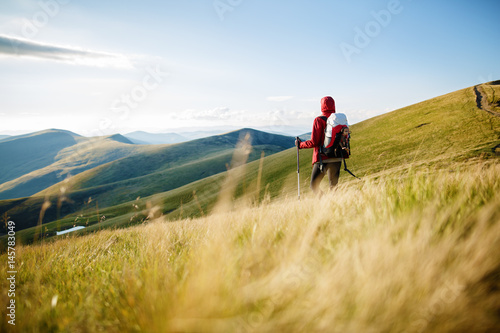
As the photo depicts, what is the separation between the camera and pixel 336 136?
310 inches

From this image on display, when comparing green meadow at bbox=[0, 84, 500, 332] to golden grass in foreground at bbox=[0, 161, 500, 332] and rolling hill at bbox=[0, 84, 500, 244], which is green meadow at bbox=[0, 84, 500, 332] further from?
rolling hill at bbox=[0, 84, 500, 244]

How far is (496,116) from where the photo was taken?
82.6ft

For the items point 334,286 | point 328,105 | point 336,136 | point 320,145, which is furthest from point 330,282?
point 328,105

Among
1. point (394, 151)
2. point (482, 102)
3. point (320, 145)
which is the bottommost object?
point (394, 151)

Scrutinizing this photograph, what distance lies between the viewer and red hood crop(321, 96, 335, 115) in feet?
27.7

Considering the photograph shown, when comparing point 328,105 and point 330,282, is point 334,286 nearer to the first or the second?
point 330,282

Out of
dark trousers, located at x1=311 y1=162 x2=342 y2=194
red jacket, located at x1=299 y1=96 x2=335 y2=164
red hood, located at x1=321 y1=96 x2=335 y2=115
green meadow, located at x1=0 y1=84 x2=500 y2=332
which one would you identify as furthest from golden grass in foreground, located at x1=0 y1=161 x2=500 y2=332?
red hood, located at x1=321 y1=96 x2=335 y2=115

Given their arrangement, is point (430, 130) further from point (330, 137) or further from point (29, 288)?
point (29, 288)

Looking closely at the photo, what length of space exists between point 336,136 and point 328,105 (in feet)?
4.14

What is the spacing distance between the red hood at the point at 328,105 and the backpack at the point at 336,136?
673 mm

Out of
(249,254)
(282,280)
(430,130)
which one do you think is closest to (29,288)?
(249,254)

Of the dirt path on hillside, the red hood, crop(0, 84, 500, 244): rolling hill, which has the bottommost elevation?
crop(0, 84, 500, 244): rolling hill

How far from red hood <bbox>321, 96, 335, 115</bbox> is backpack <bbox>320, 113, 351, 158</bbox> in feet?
2.21

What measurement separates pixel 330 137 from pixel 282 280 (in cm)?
666
